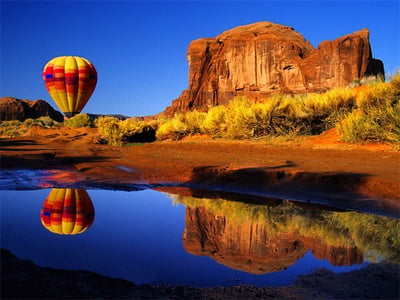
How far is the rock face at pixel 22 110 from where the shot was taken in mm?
59369

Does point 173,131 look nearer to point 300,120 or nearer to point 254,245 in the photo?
point 300,120

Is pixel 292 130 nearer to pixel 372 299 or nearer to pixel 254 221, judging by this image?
pixel 254 221

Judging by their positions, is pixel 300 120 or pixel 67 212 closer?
pixel 67 212

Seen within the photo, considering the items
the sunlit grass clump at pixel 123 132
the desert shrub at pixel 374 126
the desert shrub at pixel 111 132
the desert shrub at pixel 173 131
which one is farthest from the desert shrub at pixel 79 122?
the desert shrub at pixel 374 126

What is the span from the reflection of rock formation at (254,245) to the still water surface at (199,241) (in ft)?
0.04

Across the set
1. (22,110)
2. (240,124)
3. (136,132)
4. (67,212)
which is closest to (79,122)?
(136,132)

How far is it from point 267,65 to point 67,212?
2480 inches

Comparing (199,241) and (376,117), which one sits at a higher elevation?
(376,117)

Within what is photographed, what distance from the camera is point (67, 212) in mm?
6395

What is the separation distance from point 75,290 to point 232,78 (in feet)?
225

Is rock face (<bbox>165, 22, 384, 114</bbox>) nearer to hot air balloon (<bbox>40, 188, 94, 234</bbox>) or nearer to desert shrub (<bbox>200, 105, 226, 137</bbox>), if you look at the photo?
desert shrub (<bbox>200, 105, 226, 137</bbox>)

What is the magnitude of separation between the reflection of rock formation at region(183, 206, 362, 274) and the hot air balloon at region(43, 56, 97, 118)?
2933 cm

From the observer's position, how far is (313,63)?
198ft

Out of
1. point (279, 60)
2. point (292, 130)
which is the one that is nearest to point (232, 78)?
point (279, 60)
